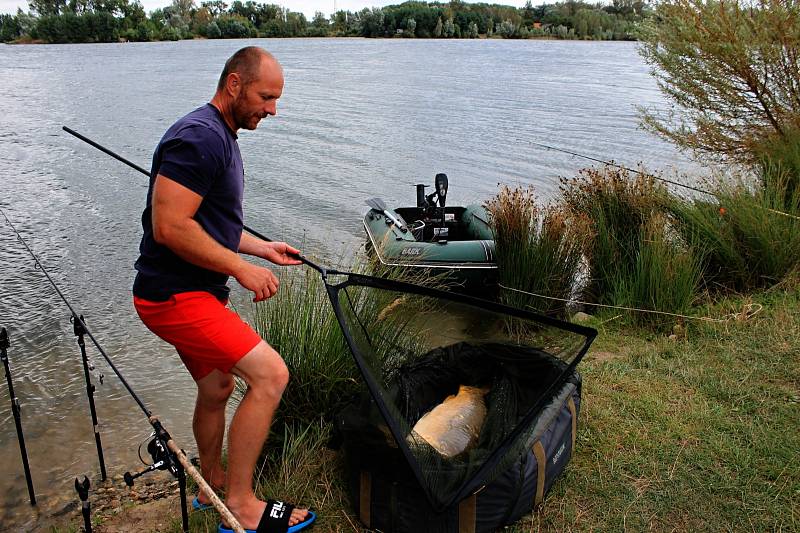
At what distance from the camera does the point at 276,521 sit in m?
2.52

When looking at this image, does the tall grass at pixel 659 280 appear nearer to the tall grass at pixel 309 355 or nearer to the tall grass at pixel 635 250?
the tall grass at pixel 635 250

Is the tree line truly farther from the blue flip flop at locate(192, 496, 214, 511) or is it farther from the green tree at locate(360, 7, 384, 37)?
the blue flip flop at locate(192, 496, 214, 511)

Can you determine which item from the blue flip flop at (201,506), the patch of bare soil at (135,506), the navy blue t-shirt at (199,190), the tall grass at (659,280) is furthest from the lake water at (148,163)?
the tall grass at (659,280)

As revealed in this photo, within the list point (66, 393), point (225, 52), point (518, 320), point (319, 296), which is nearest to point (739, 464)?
point (518, 320)

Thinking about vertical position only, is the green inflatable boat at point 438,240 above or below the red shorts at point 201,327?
below

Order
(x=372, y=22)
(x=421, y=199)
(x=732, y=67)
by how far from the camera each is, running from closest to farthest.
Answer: (x=732, y=67)
(x=421, y=199)
(x=372, y=22)

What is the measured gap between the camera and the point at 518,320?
296cm

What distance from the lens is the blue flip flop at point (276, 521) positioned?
8.18 ft

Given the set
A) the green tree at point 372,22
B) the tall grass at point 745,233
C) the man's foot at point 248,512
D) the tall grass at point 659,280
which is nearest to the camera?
the man's foot at point 248,512

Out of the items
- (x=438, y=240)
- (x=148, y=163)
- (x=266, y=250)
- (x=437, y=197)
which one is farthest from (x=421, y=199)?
(x=148, y=163)

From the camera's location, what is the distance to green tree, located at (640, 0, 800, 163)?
263 inches

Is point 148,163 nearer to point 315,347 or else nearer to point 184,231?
point 315,347

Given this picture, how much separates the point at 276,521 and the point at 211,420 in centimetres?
48

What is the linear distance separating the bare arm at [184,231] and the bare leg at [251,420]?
1.05ft
